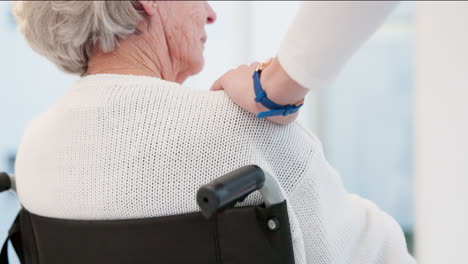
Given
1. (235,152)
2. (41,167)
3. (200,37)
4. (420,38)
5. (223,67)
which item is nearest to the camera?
(235,152)

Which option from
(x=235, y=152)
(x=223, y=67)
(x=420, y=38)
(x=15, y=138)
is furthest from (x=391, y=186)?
(x=235, y=152)

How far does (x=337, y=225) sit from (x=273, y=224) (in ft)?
0.58

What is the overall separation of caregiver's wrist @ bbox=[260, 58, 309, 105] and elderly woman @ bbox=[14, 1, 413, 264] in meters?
0.10

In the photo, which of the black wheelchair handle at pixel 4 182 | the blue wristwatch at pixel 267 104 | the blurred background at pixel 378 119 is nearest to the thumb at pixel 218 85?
the blue wristwatch at pixel 267 104

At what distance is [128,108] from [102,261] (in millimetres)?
248

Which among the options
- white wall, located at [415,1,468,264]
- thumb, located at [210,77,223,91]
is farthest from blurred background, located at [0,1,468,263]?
thumb, located at [210,77,223,91]

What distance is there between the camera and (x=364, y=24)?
552 mm

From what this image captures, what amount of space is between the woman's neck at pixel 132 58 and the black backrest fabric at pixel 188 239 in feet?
0.97

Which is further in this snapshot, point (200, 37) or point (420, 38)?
point (420, 38)

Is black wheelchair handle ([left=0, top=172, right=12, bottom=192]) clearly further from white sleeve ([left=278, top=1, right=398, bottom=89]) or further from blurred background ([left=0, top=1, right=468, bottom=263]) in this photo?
blurred background ([left=0, top=1, right=468, bottom=263])

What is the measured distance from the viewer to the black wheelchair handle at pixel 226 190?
574 millimetres

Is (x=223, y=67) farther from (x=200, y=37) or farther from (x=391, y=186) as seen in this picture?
(x=391, y=186)

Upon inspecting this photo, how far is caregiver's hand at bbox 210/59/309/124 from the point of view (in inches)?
Result: 25.3

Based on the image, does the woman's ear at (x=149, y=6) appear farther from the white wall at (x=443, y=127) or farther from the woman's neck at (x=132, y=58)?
the white wall at (x=443, y=127)
